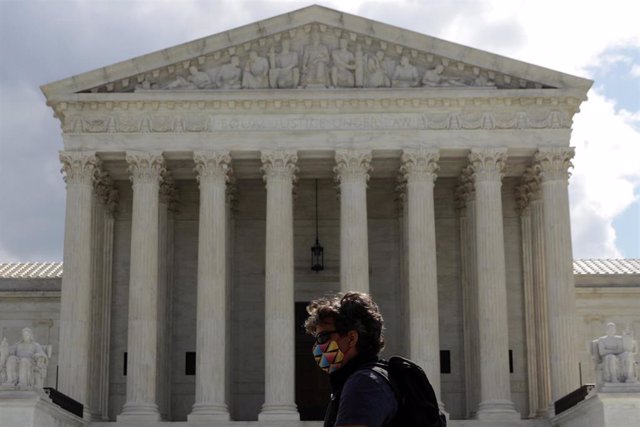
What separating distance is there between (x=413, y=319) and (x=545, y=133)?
8942mm

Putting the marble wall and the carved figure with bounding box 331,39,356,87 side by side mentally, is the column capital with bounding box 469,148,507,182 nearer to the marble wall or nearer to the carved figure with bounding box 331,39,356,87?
the marble wall

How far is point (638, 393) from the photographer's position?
3675cm

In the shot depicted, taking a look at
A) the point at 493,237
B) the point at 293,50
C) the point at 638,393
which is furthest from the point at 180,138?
the point at 638,393

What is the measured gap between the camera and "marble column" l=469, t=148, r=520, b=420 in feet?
141

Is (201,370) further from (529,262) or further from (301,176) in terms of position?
(529,262)

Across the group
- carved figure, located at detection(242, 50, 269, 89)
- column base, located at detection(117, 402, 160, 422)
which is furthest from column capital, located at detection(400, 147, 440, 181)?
column base, located at detection(117, 402, 160, 422)

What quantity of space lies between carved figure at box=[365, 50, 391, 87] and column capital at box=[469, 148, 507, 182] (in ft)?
14.6

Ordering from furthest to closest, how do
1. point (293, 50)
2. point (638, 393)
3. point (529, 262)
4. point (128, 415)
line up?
point (529, 262) → point (293, 50) → point (128, 415) → point (638, 393)

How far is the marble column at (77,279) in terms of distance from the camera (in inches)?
1697

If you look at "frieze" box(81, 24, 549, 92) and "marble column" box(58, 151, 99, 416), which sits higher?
"frieze" box(81, 24, 549, 92)

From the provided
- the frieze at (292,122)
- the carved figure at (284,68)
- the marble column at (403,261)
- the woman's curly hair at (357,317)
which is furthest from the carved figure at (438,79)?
the woman's curly hair at (357,317)

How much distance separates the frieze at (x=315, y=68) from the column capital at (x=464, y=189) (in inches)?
149

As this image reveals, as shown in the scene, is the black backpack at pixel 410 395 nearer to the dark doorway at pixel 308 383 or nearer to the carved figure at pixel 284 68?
the carved figure at pixel 284 68

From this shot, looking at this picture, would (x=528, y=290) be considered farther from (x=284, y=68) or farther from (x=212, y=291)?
(x=284, y=68)
